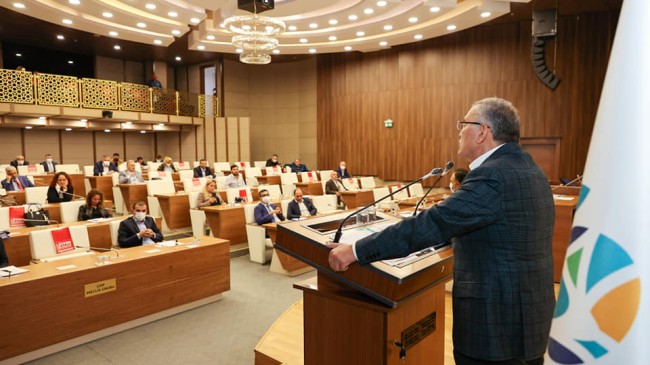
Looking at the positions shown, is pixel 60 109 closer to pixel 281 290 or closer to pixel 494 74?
pixel 281 290

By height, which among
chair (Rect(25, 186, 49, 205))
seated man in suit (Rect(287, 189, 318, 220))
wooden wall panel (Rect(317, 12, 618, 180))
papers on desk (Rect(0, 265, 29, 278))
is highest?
wooden wall panel (Rect(317, 12, 618, 180))

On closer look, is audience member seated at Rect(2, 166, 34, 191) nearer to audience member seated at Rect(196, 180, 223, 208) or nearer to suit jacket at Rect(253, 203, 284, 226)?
audience member seated at Rect(196, 180, 223, 208)

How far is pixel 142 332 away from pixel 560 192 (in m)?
5.97

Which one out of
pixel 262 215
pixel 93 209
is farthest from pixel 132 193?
pixel 262 215

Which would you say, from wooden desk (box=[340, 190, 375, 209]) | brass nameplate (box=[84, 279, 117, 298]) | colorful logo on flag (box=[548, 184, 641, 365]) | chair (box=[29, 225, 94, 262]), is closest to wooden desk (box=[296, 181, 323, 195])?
wooden desk (box=[340, 190, 375, 209])

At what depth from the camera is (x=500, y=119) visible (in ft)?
5.14

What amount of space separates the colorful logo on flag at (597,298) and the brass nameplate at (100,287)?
12.4ft

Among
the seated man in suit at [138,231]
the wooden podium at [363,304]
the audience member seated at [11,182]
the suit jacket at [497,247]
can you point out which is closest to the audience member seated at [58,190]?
the audience member seated at [11,182]

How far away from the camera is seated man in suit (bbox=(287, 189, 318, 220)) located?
6832 mm

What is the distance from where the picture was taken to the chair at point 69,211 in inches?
247

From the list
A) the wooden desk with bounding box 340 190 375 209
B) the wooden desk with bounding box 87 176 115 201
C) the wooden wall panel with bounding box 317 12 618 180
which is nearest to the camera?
the wooden desk with bounding box 340 190 375 209

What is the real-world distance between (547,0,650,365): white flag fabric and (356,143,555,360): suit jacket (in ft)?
1.44

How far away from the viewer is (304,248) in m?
1.69

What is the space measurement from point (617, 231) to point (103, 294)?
4.01 meters
